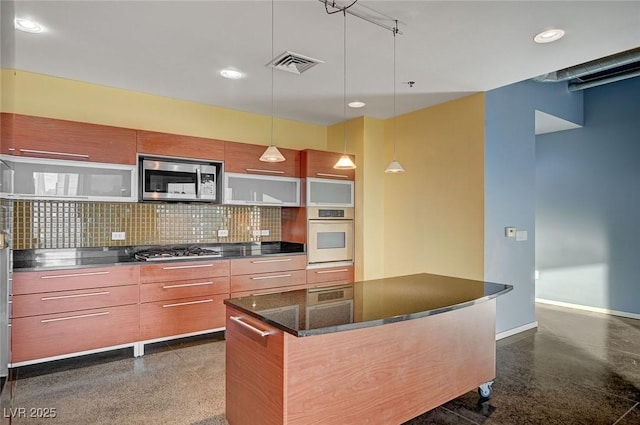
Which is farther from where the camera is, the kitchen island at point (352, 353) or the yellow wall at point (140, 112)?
the yellow wall at point (140, 112)

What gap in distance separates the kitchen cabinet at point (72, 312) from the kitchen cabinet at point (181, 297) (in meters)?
0.11

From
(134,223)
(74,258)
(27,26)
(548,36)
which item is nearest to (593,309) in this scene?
(548,36)

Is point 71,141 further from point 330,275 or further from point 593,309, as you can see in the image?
point 593,309

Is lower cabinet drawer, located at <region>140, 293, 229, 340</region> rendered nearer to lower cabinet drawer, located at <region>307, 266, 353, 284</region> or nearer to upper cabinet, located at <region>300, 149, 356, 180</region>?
lower cabinet drawer, located at <region>307, 266, 353, 284</region>

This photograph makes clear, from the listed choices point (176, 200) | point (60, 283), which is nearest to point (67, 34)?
point (176, 200)

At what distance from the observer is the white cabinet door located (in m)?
3.09

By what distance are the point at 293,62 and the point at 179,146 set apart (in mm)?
1506

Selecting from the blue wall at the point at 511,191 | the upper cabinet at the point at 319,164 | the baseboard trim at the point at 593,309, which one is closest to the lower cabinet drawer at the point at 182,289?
the upper cabinet at the point at 319,164

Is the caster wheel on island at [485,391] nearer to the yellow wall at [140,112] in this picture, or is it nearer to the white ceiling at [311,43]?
the white ceiling at [311,43]

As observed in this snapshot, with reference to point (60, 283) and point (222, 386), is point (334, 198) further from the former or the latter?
point (60, 283)

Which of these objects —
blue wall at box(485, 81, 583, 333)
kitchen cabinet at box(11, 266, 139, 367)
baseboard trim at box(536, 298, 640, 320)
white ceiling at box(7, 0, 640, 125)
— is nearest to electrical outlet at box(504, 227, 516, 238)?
blue wall at box(485, 81, 583, 333)

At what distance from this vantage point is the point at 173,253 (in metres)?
3.86

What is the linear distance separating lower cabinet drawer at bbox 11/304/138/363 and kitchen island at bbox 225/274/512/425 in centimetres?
173

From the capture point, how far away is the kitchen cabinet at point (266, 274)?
396 centimetres
